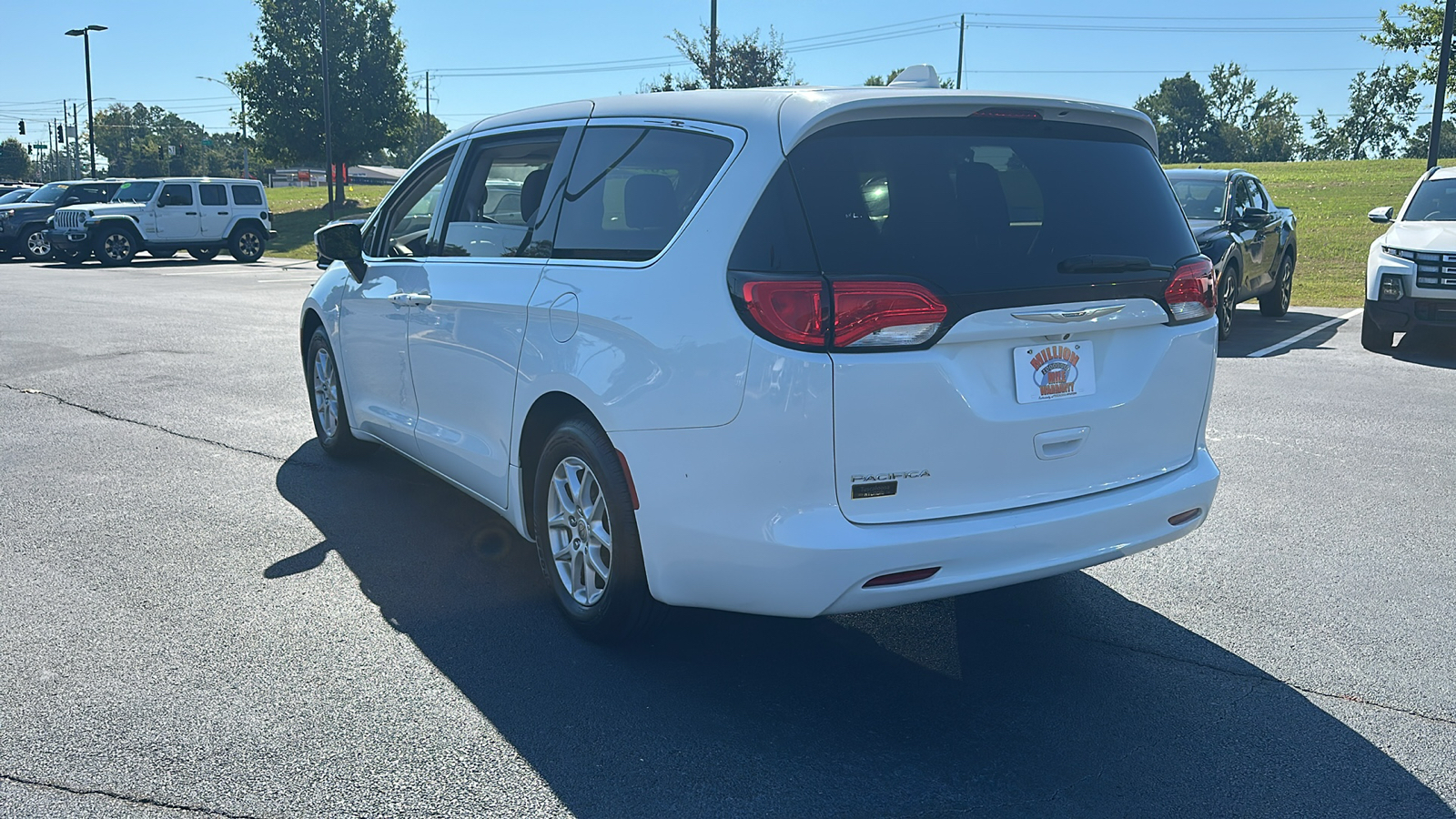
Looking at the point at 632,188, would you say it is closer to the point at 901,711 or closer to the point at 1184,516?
the point at 901,711

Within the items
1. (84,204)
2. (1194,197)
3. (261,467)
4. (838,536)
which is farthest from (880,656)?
(84,204)

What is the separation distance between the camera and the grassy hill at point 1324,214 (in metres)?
Result: 19.8

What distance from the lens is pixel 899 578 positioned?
3.36 m

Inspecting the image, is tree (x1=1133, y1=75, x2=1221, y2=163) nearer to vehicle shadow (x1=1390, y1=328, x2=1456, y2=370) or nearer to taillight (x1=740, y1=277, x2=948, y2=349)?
vehicle shadow (x1=1390, y1=328, x2=1456, y2=370)

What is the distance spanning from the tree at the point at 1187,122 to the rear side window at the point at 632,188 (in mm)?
129026

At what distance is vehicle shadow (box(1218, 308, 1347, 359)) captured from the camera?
11648 millimetres

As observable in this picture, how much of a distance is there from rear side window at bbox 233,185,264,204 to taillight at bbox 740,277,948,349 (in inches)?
1114

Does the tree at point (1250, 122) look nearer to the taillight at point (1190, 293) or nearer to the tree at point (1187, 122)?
the tree at point (1187, 122)

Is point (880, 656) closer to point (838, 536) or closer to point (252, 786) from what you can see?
point (838, 536)

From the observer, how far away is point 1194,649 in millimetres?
4070

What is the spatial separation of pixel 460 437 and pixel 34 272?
78.8ft

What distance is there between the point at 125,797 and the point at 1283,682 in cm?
335

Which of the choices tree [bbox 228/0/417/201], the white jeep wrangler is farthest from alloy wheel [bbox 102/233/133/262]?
tree [bbox 228/0/417/201]

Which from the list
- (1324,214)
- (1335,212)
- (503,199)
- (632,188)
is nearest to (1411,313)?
(503,199)
